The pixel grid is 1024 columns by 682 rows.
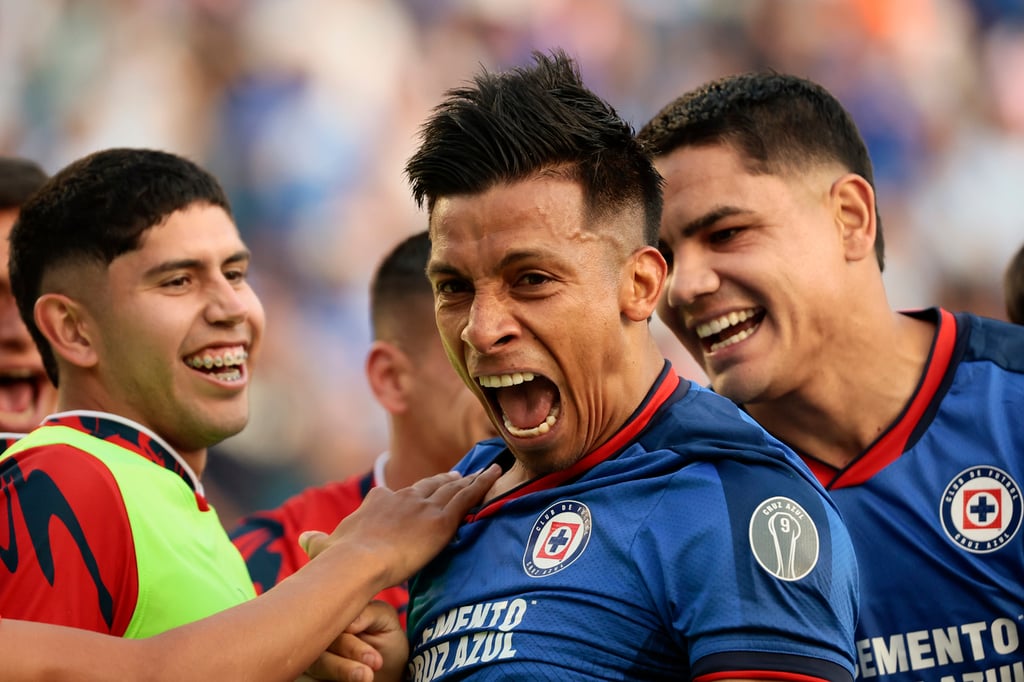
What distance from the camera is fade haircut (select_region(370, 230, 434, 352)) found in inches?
212

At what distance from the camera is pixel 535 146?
2604mm

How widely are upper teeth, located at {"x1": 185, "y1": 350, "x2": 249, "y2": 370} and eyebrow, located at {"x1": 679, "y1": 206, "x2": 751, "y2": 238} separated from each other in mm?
1427

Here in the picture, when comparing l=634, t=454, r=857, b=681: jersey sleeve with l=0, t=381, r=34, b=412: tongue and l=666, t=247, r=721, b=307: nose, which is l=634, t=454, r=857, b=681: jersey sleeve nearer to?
l=666, t=247, r=721, b=307: nose

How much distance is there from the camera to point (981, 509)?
3.15m

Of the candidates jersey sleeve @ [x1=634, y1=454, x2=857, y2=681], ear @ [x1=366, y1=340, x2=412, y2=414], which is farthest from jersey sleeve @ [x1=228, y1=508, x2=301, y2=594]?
jersey sleeve @ [x1=634, y1=454, x2=857, y2=681]

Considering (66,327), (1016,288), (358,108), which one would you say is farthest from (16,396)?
(358,108)

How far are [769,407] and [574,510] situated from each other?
128cm

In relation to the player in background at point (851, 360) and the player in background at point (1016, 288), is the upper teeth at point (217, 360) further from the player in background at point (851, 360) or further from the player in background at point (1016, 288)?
the player in background at point (1016, 288)

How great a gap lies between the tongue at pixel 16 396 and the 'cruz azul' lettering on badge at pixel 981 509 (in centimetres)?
330

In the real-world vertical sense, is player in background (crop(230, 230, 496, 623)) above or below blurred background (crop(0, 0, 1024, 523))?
below

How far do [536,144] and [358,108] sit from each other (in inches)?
255

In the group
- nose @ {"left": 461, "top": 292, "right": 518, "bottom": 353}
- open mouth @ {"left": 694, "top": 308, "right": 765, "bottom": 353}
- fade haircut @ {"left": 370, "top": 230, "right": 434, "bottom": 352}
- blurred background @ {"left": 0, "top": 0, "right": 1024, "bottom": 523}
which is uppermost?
blurred background @ {"left": 0, "top": 0, "right": 1024, "bottom": 523}

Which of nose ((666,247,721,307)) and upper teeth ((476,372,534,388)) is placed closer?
upper teeth ((476,372,534,388))

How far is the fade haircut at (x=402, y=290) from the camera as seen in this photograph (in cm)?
539
